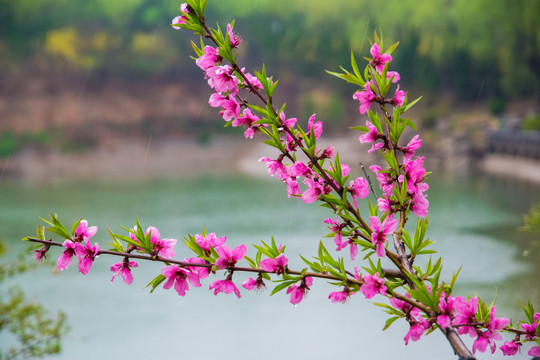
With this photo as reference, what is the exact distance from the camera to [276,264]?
361 millimetres

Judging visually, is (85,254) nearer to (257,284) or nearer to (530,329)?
(257,284)

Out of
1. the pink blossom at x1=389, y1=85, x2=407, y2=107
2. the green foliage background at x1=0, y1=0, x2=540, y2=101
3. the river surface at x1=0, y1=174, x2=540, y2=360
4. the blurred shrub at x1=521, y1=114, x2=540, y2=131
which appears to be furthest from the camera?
the green foliage background at x1=0, y1=0, x2=540, y2=101

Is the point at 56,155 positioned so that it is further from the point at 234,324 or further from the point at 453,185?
the point at 234,324

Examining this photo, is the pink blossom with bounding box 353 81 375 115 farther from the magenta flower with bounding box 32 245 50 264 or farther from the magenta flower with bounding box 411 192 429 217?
the magenta flower with bounding box 32 245 50 264

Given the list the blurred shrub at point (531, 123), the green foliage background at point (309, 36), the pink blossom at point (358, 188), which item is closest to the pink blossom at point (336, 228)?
the pink blossom at point (358, 188)

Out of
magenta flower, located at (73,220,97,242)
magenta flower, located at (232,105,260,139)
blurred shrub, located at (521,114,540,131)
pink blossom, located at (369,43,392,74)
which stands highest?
blurred shrub, located at (521,114,540,131)

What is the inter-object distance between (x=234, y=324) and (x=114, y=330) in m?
0.45

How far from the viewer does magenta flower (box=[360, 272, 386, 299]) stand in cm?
36

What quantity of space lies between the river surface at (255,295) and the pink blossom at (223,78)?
0.24m

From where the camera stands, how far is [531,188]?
4.49 m

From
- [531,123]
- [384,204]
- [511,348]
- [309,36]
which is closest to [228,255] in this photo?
[384,204]

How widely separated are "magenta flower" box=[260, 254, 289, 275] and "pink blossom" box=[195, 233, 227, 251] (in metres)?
0.03

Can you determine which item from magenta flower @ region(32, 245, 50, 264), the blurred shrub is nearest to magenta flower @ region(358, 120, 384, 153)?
magenta flower @ region(32, 245, 50, 264)

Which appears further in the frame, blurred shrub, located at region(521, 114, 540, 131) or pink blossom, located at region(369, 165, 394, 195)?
blurred shrub, located at region(521, 114, 540, 131)
